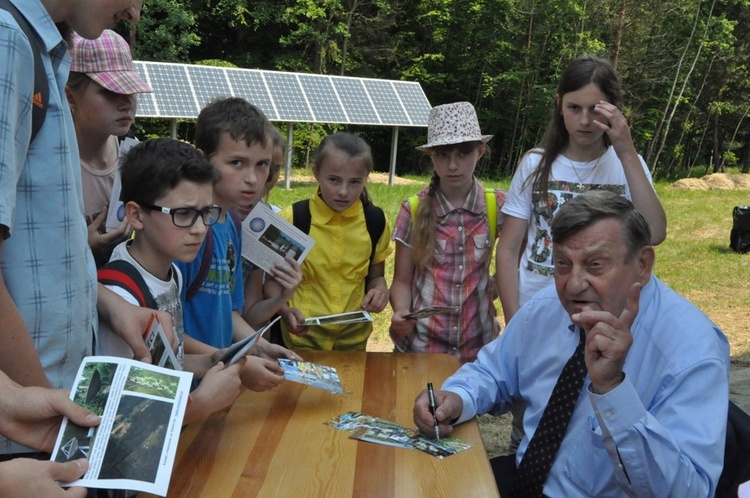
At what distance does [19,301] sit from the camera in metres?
1.73

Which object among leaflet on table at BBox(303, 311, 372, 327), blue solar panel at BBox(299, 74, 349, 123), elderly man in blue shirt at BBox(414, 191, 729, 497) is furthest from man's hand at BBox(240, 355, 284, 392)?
blue solar panel at BBox(299, 74, 349, 123)

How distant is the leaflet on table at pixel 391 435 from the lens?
7.72ft

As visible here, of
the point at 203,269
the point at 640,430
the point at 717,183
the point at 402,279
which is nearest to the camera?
the point at 640,430

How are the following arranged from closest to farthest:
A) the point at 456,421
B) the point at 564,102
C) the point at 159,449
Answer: the point at 159,449, the point at 456,421, the point at 564,102

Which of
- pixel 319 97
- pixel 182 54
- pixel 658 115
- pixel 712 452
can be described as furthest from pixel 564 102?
pixel 658 115

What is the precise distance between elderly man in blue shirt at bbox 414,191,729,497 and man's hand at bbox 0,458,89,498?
3.87 ft

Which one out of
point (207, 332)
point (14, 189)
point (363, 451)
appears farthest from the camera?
point (207, 332)

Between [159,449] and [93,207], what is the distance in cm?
168

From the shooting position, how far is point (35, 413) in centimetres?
159

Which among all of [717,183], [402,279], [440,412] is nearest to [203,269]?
[440,412]

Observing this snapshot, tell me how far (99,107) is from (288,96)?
53.9 feet

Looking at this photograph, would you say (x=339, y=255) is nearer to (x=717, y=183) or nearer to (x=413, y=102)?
(x=413, y=102)

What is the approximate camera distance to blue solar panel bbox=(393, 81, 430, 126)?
67.9 feet

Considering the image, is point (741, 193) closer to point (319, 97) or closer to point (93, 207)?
point (319, 97)
